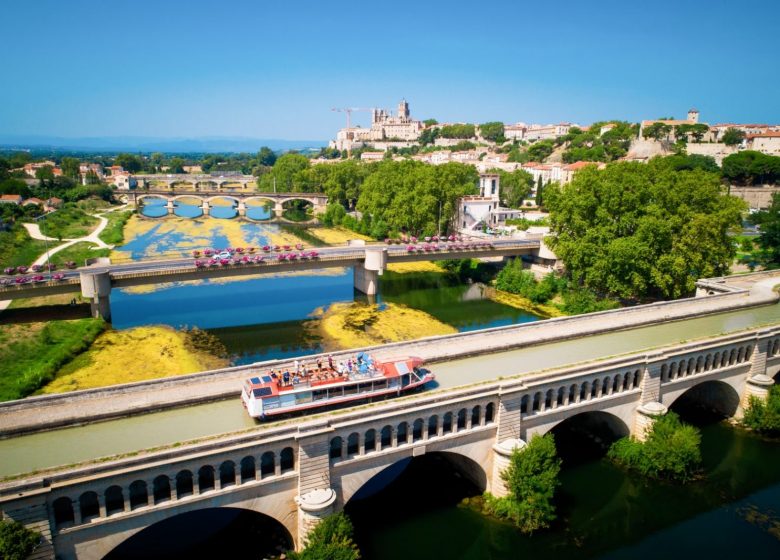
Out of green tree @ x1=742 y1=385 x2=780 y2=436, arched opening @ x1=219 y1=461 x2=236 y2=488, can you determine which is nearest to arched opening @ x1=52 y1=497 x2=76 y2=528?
arched opening @ x1=219 y1=461 x2=236 y2=488

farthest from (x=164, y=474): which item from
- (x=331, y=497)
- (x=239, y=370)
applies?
(x=239, y=370)

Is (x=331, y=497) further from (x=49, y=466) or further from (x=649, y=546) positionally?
(x=649, y=546)

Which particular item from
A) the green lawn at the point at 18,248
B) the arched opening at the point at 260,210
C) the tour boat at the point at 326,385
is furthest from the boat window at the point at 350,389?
the arched opening at the point at 260,210

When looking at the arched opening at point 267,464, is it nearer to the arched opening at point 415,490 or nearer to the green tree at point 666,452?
the arched opening at point 415,490

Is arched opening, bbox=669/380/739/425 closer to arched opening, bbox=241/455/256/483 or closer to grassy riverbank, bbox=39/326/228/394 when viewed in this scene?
arched opening, bbox=241/455/256/483

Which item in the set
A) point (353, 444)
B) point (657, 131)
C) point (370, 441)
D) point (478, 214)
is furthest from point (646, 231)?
point (657, 131)
